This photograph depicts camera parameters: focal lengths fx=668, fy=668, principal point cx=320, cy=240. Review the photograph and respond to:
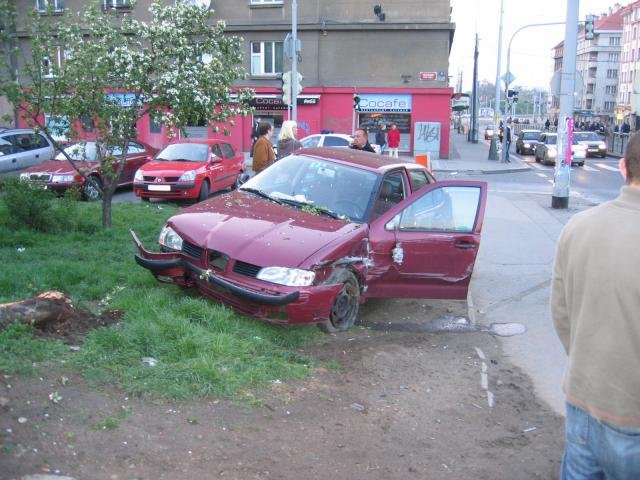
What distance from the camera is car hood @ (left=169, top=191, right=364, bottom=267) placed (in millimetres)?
5652

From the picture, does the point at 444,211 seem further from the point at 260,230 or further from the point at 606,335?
the point at 606,335

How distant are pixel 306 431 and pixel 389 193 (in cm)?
350

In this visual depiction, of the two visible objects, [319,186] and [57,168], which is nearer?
[319,186]

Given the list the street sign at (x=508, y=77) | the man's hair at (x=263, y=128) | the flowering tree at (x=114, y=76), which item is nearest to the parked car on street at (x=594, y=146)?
the street sign at (x=508, y=77)

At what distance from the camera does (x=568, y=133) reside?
49.5 ft

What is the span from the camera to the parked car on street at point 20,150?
53.6ft

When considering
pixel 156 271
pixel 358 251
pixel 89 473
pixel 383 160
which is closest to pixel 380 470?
pixel 89 473

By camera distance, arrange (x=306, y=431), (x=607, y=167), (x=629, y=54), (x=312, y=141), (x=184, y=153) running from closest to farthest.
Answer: (x=306, y=431) < (x=184, y=153) < (x=312, y=141) < (x=607, y=167) < (x=629, y=54)

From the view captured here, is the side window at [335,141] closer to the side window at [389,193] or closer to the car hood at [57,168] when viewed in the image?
the car hood at [57,168]

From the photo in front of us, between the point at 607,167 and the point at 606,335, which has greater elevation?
the point at 606,335

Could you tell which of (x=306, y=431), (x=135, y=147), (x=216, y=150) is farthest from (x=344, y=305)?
(x=135, y=147)

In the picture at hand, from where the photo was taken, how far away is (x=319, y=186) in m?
7.05

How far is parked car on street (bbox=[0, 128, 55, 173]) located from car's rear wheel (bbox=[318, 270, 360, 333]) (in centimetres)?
1244

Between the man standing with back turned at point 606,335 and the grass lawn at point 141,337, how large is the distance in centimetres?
253
